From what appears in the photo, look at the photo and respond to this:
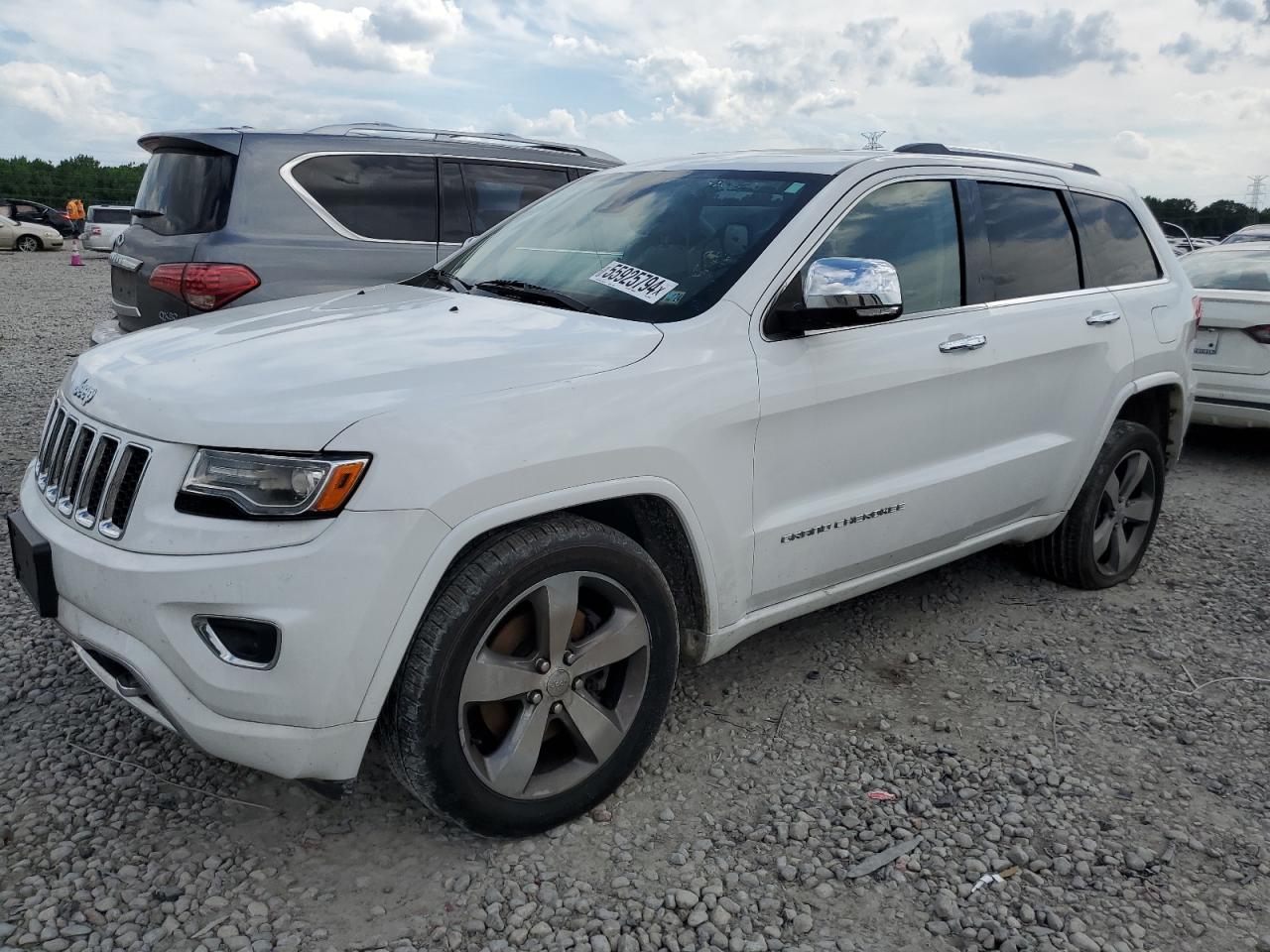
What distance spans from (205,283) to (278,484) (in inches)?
122

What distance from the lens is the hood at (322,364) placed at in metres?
2.30

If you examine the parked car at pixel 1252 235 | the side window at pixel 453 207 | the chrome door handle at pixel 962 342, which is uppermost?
the side window at pixel 453 207

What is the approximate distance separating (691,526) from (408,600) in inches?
33.4

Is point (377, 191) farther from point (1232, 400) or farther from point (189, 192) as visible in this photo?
point (1232, 400)

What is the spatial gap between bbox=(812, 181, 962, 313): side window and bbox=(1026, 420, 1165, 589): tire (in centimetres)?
125

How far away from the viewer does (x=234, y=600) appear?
220cm

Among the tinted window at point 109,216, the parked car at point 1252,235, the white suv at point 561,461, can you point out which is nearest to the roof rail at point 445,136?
the white suv at point 561,461

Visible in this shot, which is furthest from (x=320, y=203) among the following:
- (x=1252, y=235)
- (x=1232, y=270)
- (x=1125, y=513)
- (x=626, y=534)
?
(x=1252, y=235)

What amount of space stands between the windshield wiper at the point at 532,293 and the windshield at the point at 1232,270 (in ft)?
19.1

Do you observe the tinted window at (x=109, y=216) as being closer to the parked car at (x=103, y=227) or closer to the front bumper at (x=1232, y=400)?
the parked car at (x=103, y=227)

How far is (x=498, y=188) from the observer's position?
243 inches

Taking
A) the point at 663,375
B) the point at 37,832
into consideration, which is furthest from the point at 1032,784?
the point at 37,832

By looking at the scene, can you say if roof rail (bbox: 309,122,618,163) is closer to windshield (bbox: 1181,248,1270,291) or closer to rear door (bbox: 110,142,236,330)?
rear door (bbox: 110,142,236,330)

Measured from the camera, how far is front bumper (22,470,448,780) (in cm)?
220
